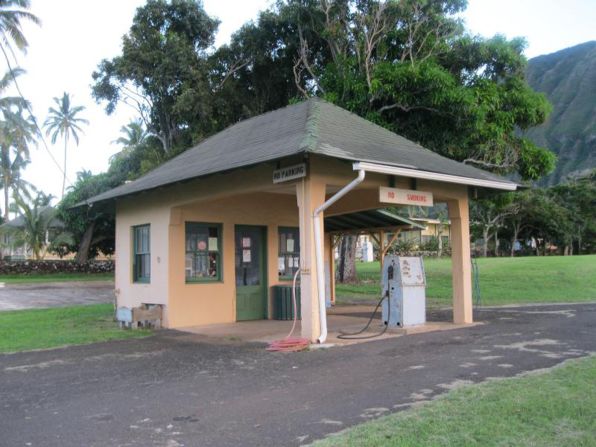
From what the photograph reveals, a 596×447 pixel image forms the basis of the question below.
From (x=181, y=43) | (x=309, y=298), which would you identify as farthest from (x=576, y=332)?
(x=181, y=43)

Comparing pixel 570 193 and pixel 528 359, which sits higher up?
pixel 570 193

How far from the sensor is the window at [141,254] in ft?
45.4

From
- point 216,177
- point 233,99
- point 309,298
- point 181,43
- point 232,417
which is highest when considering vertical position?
point 181,43

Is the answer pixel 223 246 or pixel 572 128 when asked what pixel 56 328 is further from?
pixel 572 128

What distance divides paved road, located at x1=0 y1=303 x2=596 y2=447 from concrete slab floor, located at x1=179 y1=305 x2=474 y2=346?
46 centimetres

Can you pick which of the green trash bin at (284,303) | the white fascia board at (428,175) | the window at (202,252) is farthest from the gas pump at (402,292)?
the window at (202,252)

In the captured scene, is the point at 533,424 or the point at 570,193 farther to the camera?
the point at 570,193

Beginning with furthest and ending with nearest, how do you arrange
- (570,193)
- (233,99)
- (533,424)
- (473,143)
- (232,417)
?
(570,193) < (233,99) < (473,143) < (232,417) < (533,424)

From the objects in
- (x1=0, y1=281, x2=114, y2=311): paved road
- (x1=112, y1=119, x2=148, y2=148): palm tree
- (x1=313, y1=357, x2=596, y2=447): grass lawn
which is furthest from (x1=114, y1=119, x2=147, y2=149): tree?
(x1=313, y1=357, x2=596, y2=447): grass lawn

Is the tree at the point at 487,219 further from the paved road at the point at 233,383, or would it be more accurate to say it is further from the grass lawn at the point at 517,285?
the paved road at the point at 233,383

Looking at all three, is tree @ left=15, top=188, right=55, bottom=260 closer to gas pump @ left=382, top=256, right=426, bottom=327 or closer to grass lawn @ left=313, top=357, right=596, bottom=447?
gas pump @ left=382, top=256, right=426, bottom=327

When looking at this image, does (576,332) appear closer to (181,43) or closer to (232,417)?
(232,417)

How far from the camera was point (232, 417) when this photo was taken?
5.63 m

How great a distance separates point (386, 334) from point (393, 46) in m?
13.2
